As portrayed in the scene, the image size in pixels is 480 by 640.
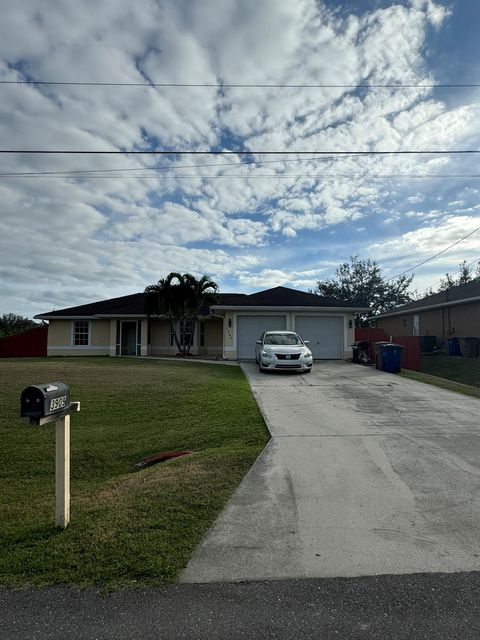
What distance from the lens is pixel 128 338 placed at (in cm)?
2562

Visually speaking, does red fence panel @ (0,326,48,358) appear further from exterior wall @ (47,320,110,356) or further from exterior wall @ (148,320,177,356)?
exterior wall @ (148,320,177,356)

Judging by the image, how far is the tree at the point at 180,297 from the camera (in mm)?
22094

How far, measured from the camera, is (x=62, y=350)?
82.0ft

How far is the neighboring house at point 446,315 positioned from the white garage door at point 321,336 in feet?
23.1

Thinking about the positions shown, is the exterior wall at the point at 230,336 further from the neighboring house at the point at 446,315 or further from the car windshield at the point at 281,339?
the neighboring house at the point at 446,315

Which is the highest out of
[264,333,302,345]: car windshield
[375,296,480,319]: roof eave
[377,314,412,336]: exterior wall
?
[375,296,480,319]: roof eave

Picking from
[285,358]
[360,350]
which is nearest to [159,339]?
[360,350]

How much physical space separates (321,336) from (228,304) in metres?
4.63

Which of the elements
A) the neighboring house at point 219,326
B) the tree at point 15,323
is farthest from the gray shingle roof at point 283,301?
the tree at point 15,323

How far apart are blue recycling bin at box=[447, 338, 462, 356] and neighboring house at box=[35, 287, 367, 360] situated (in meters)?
5.30

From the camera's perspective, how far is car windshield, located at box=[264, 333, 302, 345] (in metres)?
15.9

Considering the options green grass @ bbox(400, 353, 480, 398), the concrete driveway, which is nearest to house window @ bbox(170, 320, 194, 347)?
green grass @ bbox(400, 353, 480, 398)

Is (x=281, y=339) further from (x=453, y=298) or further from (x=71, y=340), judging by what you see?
Result: (x=71, y=340)

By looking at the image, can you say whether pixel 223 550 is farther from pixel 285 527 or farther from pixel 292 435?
pixel 292 435
